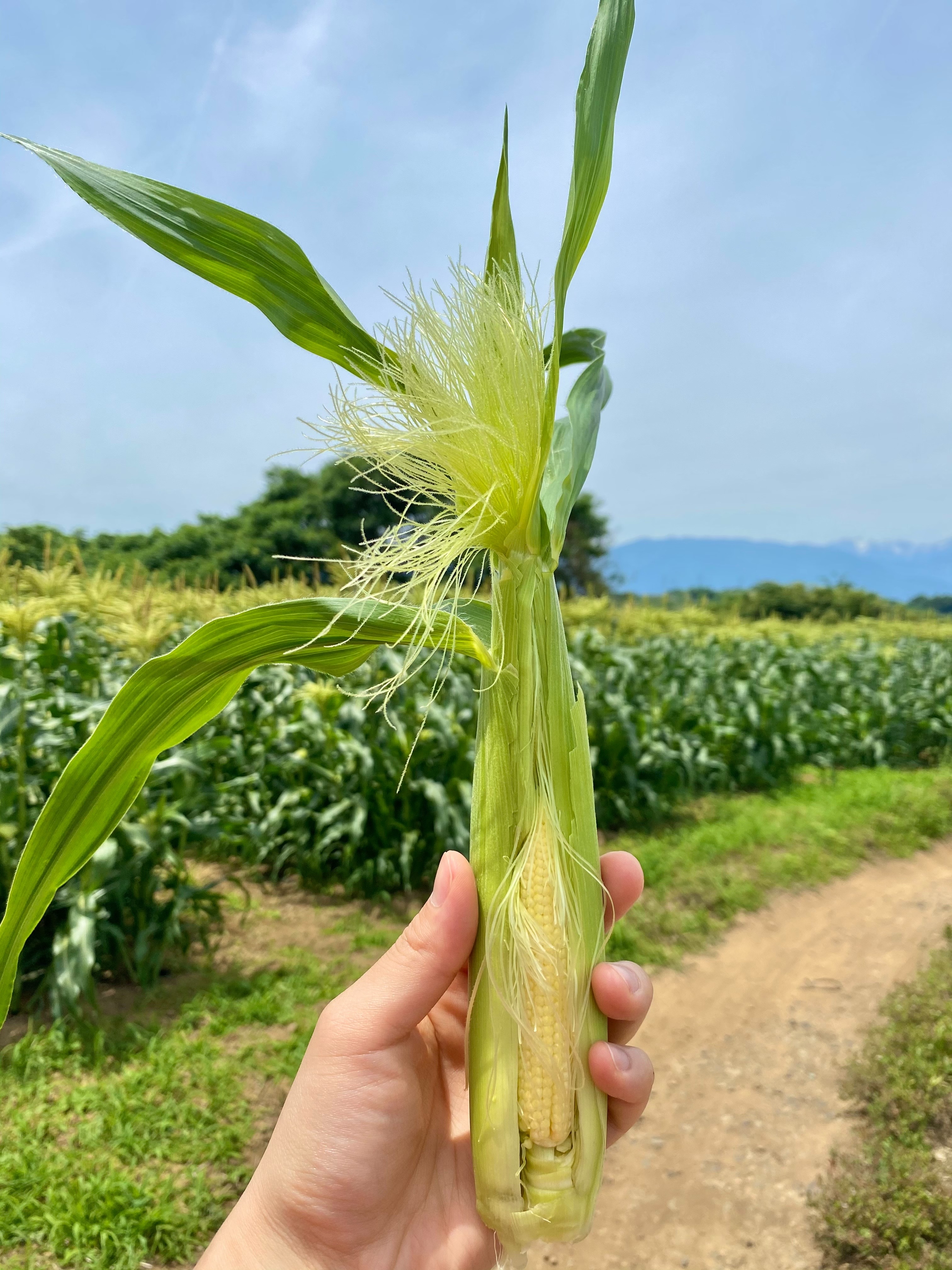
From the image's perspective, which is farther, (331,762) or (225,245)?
(331,762)

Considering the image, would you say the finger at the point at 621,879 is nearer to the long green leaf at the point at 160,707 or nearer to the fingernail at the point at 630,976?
the fingernail at the point at 630,976

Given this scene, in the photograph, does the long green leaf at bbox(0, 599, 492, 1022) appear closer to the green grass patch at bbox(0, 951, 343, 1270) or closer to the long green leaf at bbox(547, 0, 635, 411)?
the long green leaf at bbox(547, 0, 635, 411)

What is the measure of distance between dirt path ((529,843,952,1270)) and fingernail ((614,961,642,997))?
1883 mm

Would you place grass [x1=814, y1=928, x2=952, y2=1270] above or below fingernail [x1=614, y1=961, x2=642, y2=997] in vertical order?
below

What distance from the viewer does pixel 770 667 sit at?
9.10 metres

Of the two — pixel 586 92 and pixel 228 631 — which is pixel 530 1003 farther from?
pixel 586 92

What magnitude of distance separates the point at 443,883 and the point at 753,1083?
293 centimetres

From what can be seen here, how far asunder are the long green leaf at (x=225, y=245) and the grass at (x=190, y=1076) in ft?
8.74

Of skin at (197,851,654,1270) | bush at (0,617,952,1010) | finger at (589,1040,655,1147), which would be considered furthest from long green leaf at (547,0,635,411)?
finger at (589,1040,655,1147)

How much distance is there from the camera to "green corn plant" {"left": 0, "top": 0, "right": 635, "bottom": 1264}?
3.86ft

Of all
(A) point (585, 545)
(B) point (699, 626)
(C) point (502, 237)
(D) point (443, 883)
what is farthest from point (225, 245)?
(A) point (585, 545)

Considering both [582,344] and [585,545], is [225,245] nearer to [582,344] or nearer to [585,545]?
[582,344]

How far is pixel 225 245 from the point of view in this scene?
120cm

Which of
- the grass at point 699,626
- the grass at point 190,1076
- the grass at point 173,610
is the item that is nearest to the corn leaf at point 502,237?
the grass at point 173,610
